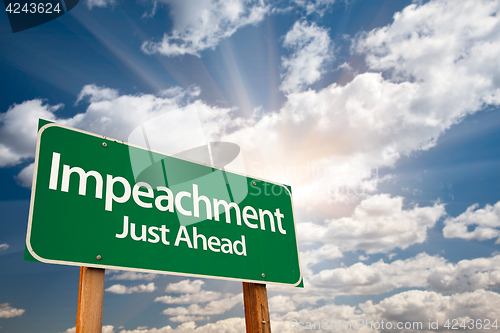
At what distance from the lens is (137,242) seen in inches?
102

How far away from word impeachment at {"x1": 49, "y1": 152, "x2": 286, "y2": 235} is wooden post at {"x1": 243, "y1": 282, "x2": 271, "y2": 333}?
22.4 inches

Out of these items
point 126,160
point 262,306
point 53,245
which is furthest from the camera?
point 262,306

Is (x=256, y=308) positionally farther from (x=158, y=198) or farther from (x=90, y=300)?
(x=90, y=300)

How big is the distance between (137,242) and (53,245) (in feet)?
1.83

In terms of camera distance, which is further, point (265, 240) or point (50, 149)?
point (265, 240)

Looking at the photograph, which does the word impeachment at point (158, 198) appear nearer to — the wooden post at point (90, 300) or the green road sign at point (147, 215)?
the green road sign at point (147, 215)

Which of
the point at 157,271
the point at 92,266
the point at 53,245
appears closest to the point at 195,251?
the point at 157,271

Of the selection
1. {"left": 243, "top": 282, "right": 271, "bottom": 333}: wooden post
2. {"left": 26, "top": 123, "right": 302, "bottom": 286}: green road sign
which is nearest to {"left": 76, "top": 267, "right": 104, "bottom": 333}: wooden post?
{"left": 26, "top": 123, "right": 302, "bottom": 286}: green road sign

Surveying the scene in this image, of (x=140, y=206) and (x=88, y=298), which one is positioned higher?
(x=140, y=206)

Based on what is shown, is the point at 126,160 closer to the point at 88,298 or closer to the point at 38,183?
the point at 38,183

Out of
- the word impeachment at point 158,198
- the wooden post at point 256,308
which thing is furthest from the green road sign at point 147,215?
the wooden post at point 256,308

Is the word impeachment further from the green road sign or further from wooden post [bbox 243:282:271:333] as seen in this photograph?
wooden post [bbox 243:282:271:333]

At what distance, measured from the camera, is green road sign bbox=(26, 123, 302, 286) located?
2.35m

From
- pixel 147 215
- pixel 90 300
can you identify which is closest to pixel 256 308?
pixel 147 215
